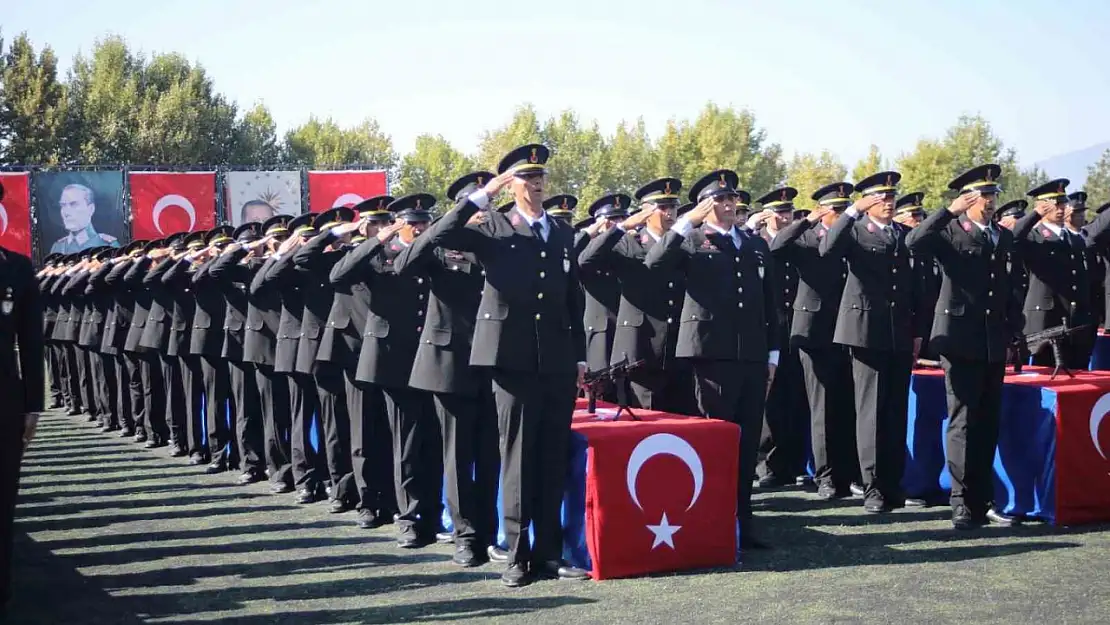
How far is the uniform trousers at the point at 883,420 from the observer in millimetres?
8344

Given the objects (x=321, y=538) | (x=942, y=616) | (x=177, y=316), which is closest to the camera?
(x=942, y=616)

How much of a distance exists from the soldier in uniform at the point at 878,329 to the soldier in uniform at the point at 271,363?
14.1ft

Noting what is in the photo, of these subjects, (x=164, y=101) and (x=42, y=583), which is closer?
(x=42, y=583)

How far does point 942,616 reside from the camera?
5449 millimetres

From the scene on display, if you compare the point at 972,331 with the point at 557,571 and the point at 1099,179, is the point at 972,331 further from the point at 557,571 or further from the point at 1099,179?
the point at 1099,179

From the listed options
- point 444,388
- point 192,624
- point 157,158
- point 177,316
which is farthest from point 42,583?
point 157,158

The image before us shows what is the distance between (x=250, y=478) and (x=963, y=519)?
5.75m

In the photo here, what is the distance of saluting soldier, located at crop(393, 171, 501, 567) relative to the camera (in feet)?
22.9

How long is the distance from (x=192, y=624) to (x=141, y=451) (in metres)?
7.56

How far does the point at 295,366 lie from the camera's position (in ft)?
29.8

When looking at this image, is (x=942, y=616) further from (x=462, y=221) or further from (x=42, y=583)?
(x=42, y=583)

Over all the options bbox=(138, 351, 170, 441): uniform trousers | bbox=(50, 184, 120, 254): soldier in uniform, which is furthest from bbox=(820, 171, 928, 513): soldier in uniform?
bbox=(50, 184, 120, 254): soldier in uniform

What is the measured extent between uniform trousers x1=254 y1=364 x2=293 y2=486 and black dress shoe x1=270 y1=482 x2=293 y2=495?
0.02 metres

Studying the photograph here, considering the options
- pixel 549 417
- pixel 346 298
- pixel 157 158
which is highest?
pixel 157 158
